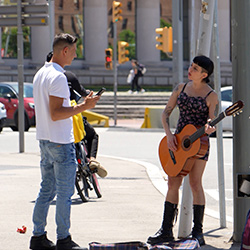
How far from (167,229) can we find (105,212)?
2.15m

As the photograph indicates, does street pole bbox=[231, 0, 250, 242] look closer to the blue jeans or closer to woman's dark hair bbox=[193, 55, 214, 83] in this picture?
woman's dark hair bbox=[193, 55, 214, 83]

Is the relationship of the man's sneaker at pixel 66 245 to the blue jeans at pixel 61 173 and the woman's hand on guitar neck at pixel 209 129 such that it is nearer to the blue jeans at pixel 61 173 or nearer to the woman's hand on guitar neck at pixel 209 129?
the blue jeans at pixel 61 173

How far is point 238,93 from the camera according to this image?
22.6 feet

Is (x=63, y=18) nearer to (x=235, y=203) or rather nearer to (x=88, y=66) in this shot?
(x=88, y=66)

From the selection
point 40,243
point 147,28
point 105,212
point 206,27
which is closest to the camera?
point 40,243

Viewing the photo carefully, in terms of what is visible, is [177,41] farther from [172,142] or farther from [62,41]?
[62,41]

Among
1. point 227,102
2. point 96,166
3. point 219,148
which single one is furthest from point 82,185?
point 227,102

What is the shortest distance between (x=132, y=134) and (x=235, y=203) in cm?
1624

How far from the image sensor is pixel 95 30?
161 ft

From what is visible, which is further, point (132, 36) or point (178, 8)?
point (132, 36)

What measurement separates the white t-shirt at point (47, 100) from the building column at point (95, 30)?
4251 cm

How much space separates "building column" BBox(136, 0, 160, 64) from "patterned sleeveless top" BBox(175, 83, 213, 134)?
4266 cm

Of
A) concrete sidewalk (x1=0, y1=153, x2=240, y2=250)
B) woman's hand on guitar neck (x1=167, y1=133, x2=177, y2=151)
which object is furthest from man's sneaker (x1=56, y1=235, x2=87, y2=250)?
woman's hand on guitar neck (x1=167, y1=133, x2=177, y2=151)

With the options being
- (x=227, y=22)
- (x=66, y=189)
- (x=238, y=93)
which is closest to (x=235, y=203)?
(x=238, y=93)
